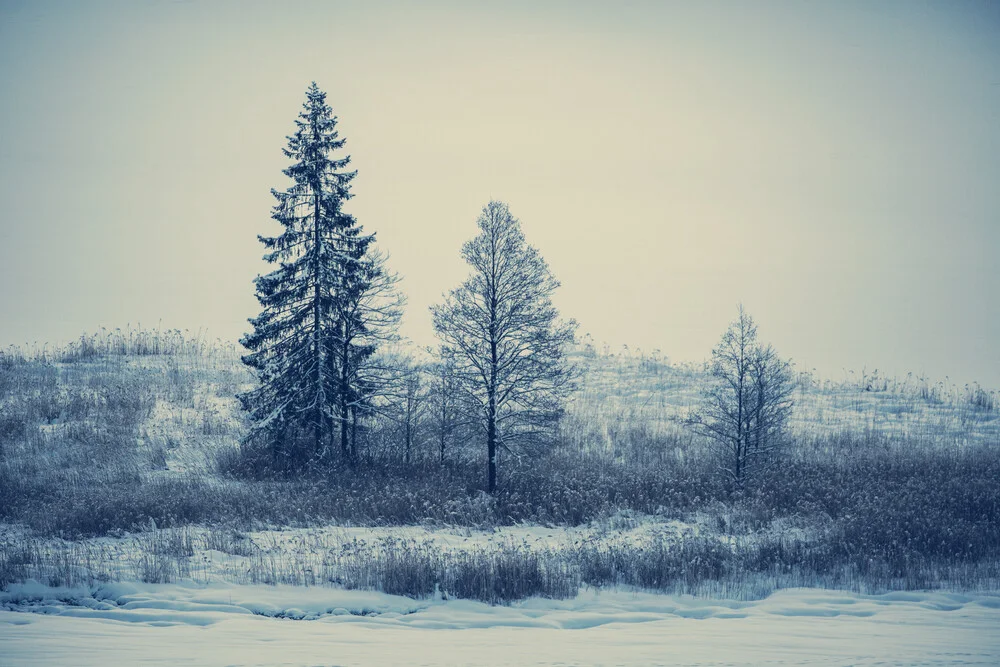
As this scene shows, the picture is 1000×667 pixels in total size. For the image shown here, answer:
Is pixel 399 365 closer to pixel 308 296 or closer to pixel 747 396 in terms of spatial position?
pixel 308 296

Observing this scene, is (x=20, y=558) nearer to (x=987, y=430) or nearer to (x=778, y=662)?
(x=778, y=662)

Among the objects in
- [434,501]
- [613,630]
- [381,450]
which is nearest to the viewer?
[613,630]

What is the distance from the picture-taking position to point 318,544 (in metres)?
15.7

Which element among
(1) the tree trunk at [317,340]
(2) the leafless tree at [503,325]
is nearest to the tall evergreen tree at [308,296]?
(1) the tree trunk at [317,340]

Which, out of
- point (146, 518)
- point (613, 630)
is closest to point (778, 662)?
point (613, 630)

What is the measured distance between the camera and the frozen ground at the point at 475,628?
9141 mm

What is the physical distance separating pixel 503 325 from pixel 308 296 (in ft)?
25.7

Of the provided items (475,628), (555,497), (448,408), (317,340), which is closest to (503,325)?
(448,408)

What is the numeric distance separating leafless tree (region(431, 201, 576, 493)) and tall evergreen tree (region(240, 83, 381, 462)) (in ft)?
16.2

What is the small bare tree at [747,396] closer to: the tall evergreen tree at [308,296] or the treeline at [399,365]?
the treeline at [399,365]

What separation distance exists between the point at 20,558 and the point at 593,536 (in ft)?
41.3

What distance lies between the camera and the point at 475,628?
35.7ft

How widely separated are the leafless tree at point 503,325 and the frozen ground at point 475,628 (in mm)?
8998

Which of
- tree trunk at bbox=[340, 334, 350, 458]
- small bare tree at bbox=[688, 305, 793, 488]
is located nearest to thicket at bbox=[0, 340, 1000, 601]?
small bare tree at bbox=[688, 305, 793, 488]
